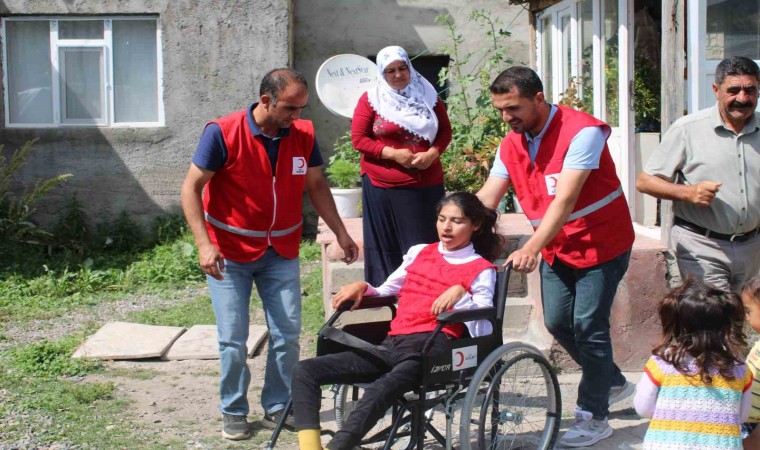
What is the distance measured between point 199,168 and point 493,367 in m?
1.71

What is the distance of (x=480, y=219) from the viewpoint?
170 inches

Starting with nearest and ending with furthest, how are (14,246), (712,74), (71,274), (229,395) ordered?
(229,395)
(712,74)
(71,274)
(14,246)

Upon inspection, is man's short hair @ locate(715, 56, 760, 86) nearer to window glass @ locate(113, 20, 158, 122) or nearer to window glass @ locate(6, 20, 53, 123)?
window glass @ locate(113, 20, 158, 122)

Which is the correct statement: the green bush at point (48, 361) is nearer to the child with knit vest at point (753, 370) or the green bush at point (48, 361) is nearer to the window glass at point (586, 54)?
the child with knit vest at point (753, 370)

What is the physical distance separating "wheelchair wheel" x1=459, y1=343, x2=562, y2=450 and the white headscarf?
Answer: 58.4 inches

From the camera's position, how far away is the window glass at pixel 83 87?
10.9 m

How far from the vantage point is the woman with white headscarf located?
204 inches

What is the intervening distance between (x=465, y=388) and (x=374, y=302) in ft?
1.96

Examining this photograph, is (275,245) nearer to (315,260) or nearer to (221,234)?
(221,234)

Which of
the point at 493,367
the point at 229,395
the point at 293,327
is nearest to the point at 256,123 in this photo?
the point at 293,327

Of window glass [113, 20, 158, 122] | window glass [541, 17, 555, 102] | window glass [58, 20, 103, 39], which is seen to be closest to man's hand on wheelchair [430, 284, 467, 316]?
window glass [541, 17, 555, 102]

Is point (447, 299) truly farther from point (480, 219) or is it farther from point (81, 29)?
point (81, 29)

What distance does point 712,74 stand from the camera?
5.84 meters

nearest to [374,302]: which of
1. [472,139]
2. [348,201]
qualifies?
[348,201]
